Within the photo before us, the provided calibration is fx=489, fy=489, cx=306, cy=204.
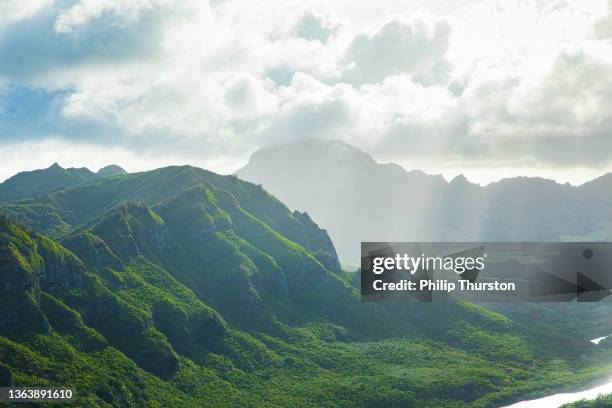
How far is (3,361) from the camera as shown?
532 ft

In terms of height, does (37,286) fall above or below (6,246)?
below

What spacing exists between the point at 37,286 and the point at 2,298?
1548 centimetres

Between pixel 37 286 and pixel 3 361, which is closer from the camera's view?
pixel 3 361

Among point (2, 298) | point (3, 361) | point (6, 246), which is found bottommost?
point (3, 361)

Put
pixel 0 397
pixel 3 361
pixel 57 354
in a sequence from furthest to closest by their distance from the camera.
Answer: pixel 57 354 < pixel 3 361 < pixel 0 397

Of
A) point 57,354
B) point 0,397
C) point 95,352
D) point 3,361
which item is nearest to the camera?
point 0,397

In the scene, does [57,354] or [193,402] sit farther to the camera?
[193,402]

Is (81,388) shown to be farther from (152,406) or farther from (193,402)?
(193,402)

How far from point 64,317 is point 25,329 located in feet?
59.3

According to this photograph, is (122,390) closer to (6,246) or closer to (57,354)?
(57,354)

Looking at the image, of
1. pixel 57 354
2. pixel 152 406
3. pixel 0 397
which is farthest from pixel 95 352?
pixel 0 397

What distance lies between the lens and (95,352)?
639 ft

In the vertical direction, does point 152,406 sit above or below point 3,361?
below

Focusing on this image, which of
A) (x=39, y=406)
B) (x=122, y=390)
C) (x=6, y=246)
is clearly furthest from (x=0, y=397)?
(x=6, y=246)
